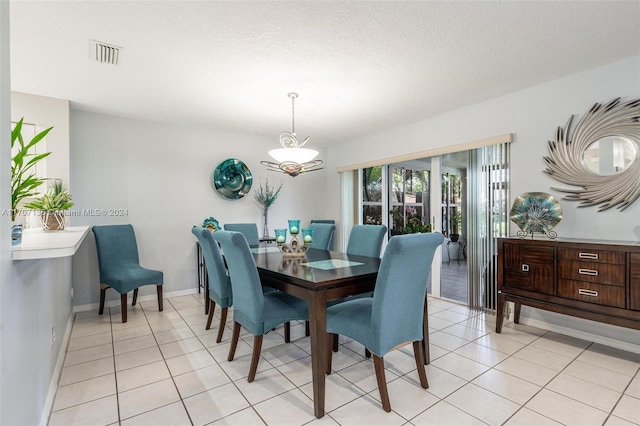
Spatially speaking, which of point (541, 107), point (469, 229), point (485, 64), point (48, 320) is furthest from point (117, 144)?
point (541, 107)

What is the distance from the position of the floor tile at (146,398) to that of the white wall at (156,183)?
2273 millimetres

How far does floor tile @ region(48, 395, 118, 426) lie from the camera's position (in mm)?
1740

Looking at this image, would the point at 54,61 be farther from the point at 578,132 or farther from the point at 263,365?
the point at 578,132

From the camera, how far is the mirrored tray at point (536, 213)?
111 inches

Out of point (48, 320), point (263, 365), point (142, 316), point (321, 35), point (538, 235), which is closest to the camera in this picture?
point (48, 320)

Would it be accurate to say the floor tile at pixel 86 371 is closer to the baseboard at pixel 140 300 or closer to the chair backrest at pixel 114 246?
the chair backrest at pixel 114 246

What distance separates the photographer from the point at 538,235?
120 inches

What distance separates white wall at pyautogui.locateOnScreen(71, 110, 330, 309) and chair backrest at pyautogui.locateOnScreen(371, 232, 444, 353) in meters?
3.39

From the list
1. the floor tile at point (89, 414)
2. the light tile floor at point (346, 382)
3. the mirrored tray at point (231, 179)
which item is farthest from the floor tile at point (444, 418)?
the mirrored tray at point (231, 179)

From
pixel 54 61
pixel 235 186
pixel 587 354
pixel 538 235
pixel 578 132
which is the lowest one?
pixel 587 354

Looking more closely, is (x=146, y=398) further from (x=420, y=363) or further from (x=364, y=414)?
(x=420, y=363)

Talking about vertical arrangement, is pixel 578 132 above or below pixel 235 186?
above

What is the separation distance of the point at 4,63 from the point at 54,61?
1763mm

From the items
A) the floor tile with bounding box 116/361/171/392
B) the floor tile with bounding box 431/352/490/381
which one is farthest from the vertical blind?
the floor tile with bounding box 116/361/171/392
